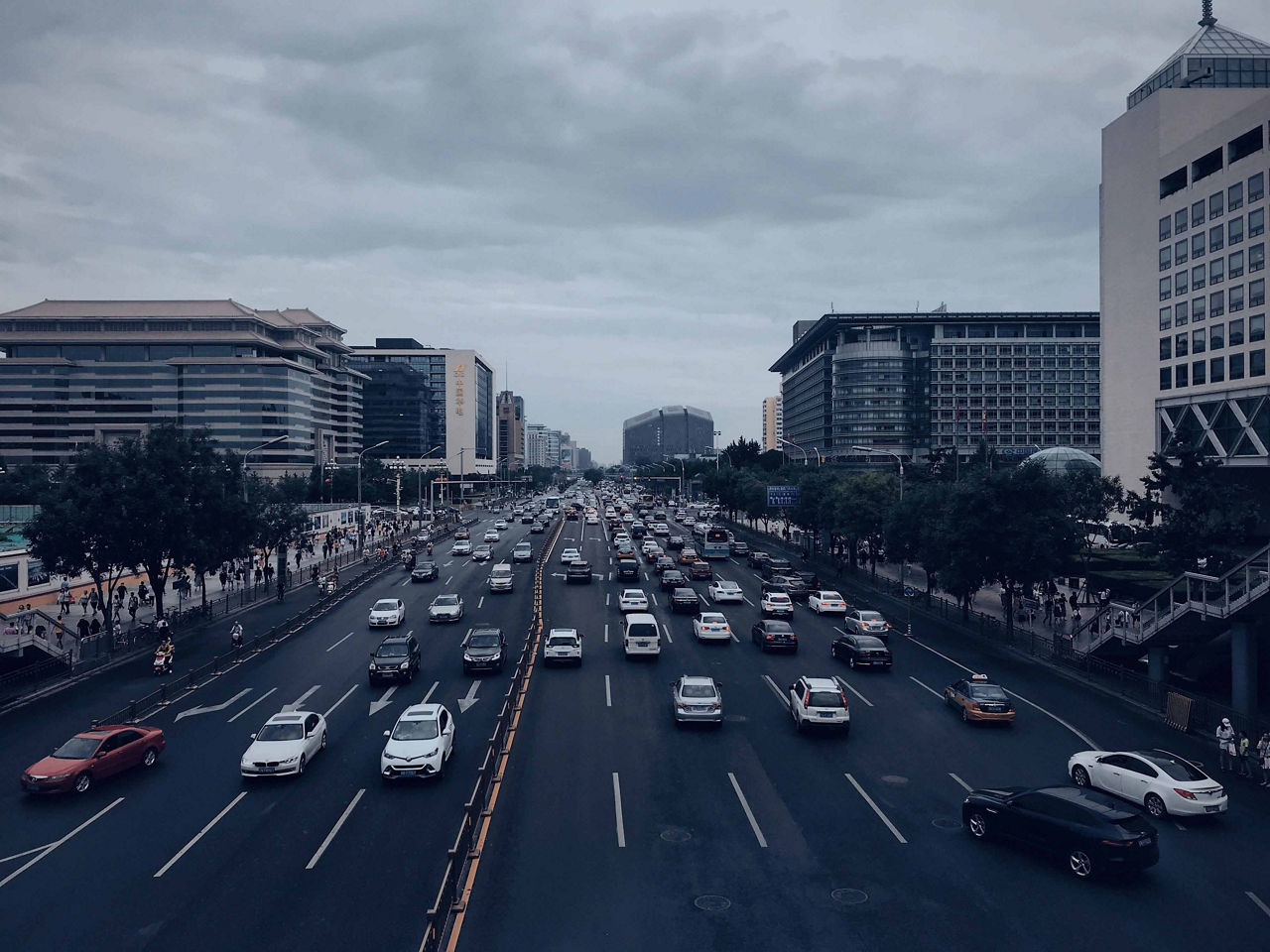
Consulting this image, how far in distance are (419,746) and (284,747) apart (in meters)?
3.59

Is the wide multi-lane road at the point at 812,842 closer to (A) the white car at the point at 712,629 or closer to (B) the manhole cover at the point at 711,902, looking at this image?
(B) the manhole cover at the point at 711,902

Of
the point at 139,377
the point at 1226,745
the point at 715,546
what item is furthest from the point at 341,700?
the point at 139,377

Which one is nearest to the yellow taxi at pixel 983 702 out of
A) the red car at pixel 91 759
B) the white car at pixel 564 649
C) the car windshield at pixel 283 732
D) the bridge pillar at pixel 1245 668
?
the bridge pillar at pixel 1245 668

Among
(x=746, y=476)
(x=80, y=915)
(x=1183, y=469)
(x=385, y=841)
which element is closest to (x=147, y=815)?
(x=80, y=915)

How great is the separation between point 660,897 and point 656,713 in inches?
485

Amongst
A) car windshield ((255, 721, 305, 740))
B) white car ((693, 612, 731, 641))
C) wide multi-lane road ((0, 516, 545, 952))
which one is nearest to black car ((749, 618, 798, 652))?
white car ((693, 612, 731, 641))

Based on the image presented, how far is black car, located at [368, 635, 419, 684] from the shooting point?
30.9 m

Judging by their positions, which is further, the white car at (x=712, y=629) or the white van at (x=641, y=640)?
the white car at (x=712, y=629)

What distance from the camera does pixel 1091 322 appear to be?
16512 cm

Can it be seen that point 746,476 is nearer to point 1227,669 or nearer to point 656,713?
point 1227,669

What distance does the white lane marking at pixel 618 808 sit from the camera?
57.2 feet

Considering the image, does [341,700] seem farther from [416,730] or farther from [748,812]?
[748,812]

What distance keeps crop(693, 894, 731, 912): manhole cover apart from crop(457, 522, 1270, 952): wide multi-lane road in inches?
1.4

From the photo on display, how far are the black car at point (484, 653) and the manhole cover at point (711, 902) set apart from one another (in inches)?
735
